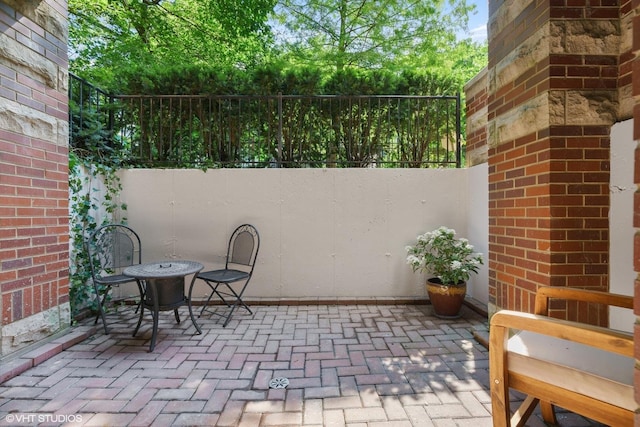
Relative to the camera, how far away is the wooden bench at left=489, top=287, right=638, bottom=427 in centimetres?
109

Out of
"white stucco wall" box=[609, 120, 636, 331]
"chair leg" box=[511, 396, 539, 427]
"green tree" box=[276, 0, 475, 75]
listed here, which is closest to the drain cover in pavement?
"chair leg" box=[511, 396, 539, 427]

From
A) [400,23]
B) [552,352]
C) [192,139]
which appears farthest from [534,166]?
[400,23]

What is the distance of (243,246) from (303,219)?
2.45ft

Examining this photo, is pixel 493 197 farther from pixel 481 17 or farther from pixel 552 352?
pixel 481 17

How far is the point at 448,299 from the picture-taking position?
3.17 meters

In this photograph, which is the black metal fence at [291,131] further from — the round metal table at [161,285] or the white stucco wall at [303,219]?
the round metal table at [161,285]

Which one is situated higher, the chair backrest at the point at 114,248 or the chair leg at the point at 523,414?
the chair backrest at the point at 114,248

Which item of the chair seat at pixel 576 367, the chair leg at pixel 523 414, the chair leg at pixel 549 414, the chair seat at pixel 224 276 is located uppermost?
the chair seat at pixel 576 367

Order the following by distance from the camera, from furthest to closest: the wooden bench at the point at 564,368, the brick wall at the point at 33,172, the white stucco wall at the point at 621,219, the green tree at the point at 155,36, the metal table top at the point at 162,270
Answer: the green tree at the point at 155,36, the metal table top at the point at 162,270, the brick wall at the point at 33,172, the white stucco wall at the point at 621,219, the wooden bench at the point at 564,368

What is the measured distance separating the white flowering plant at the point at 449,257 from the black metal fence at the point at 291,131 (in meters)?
1.08

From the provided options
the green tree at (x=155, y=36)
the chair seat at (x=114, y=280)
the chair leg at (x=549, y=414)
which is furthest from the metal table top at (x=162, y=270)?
the green tree at (x=155, y=36)

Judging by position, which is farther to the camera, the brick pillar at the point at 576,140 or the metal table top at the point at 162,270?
the metal table top at the point at 162,270

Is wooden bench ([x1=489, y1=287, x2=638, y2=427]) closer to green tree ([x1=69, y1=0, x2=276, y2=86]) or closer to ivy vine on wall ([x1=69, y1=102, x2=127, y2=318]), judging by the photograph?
ivy vine on wall ([x1=69, y1=102, x2=127, y2=318])

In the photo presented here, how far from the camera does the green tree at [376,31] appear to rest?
616 centimetres
